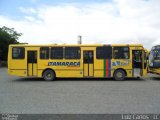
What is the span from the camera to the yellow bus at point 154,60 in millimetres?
20998

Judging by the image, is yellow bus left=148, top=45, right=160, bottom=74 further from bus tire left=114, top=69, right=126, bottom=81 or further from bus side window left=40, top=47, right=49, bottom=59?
bus side window left=40, top=47, right=49, bottom=59

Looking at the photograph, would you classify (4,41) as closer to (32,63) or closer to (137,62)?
(32,63)

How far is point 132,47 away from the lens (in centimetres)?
2017

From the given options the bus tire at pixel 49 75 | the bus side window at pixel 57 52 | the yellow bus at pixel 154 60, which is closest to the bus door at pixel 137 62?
the yellow bus at pixel 154 60

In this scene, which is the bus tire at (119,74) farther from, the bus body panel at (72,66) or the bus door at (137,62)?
the bus door at (137,62)

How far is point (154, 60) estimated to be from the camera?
842 inches

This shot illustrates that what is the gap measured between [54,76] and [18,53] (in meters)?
3.33

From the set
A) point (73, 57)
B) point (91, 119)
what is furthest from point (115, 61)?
point (91, 119)

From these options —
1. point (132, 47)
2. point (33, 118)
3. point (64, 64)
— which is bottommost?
point (33, 118)

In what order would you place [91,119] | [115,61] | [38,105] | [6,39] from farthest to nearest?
[6,39] → [115,61] → [38,105] → [91,119]

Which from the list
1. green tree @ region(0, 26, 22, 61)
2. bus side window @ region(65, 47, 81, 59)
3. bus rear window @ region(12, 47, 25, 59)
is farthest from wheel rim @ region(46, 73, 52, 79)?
green tree @ region(0, 26, 22, 61)

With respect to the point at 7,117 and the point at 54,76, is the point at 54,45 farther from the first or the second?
the point at 7,117

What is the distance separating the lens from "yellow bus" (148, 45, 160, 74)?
2100 centimetres

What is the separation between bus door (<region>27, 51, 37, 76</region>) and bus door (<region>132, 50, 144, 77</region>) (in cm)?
764
